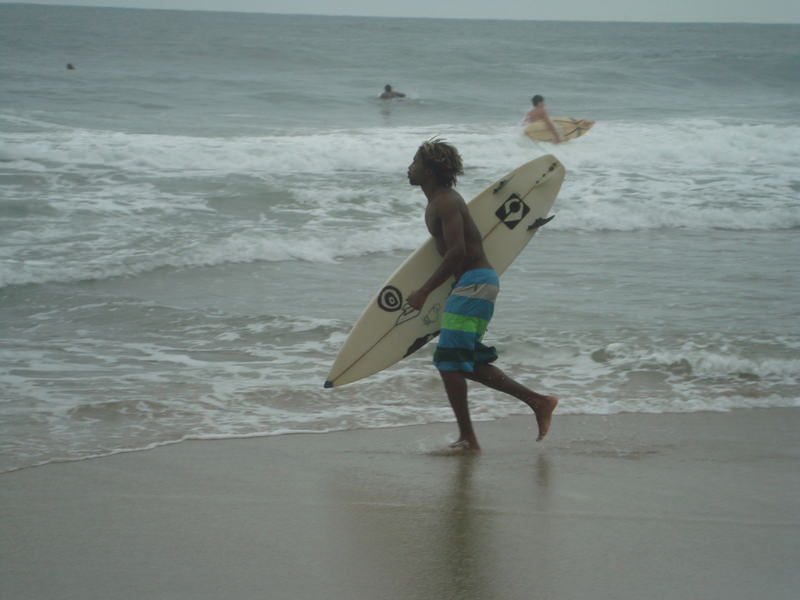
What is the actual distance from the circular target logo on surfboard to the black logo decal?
2.44ft

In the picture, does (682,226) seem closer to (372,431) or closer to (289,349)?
(289,349)

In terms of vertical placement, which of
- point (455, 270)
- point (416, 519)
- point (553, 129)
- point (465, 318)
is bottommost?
point (416, 519)

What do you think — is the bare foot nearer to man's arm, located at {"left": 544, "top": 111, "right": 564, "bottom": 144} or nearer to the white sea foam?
the white sea foam

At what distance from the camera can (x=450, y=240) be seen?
3998 mm

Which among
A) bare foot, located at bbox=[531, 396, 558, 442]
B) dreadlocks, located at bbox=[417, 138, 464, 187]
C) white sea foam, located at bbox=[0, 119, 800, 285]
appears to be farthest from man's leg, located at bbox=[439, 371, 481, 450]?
white sea foam, located at bbox=[0, 119, 800, 285]

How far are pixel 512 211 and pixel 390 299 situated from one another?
0.87 metres

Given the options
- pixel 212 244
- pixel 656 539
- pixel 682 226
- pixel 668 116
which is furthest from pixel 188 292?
pixel 668 116

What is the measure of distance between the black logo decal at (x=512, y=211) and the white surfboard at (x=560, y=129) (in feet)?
43.2

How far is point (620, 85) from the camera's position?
32.0m

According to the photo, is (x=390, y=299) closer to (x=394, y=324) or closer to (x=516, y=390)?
(x=394, y=324)

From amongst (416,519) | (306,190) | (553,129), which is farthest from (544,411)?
(553,129)

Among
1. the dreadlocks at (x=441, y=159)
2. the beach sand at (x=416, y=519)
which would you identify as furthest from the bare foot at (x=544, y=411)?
the dreadlocks at (x=441, y=159)

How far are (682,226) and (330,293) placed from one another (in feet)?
18.1

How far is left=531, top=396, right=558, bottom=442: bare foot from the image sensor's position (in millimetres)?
4266
